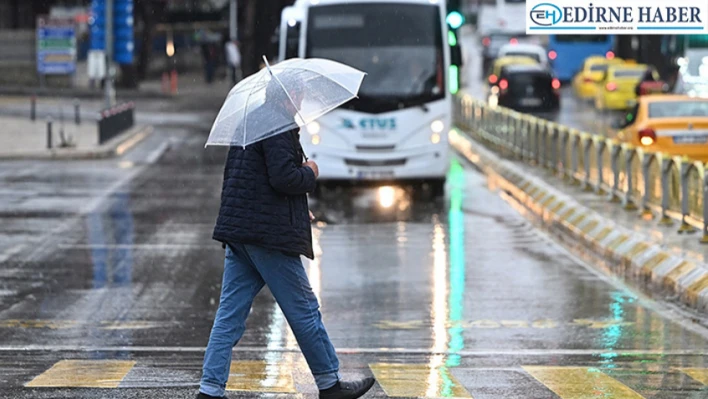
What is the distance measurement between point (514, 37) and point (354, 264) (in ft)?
220

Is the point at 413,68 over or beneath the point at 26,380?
over

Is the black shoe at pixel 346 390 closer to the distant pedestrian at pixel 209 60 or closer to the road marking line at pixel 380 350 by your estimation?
the road marking line at pixel 380 350

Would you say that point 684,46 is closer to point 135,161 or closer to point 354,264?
point 135,161

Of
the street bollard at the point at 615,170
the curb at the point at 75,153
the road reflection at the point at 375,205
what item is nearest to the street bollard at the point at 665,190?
the street bollard at the point at 615,170

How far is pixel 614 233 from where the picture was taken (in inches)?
623

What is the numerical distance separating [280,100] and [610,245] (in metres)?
8.51

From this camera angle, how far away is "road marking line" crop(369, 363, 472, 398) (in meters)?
8.07

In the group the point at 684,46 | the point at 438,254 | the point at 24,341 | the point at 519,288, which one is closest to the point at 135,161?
the point at 438,254

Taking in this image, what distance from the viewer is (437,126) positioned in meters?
21.2

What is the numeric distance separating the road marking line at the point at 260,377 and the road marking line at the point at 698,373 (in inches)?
95.0

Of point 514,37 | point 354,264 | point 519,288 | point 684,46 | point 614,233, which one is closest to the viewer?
point 519,288

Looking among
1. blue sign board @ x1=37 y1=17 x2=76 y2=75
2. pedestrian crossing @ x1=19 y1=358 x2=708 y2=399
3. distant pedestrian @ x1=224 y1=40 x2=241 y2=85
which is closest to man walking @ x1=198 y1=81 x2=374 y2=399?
pedestrian crossing @ x1=19 y1=358 x2=708 y2=399

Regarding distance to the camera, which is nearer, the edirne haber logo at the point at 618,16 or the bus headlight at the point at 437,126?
the edirne haber logo at the point at 618,16

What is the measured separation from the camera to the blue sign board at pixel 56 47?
3806 cm
